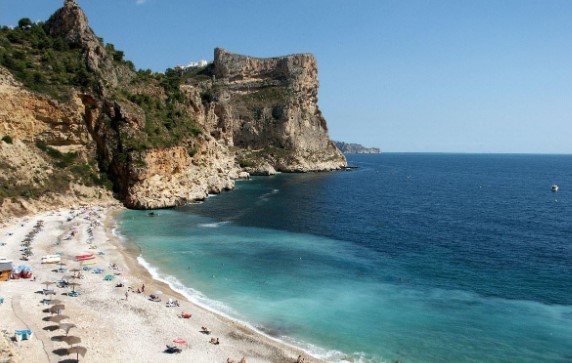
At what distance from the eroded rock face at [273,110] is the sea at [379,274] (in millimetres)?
71256

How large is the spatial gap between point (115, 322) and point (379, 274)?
74.3 ft

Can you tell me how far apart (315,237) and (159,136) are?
34369 millimetres

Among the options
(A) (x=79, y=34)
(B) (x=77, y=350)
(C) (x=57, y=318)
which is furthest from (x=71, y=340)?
(A) (x=79, y=34)

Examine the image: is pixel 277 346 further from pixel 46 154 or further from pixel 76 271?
pixel 46 154

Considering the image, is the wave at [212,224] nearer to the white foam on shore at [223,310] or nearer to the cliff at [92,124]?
the cliff at [92,124]

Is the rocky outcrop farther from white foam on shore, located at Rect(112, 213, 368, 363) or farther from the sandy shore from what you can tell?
white foam on shore, located at Rect(112, 213, 368, 363)

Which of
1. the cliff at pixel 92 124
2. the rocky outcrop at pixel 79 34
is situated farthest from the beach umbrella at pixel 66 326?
the rocky outcrop at pixel 79 34

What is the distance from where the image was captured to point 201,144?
289 ft

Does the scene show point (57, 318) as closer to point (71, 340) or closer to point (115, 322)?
point (115, 322)

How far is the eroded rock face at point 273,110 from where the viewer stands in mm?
149125

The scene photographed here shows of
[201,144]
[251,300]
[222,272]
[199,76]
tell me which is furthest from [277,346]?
[199,76]

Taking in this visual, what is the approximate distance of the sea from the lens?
28000 millimetres

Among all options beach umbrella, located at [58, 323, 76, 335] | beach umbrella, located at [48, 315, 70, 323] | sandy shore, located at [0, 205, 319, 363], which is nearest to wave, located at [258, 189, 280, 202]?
sandy shore, located at [0, 205, 319, 363]

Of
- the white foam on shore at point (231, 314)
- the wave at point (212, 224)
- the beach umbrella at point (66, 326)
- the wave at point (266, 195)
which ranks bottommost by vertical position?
the white foam on shore at point (231, 314)
